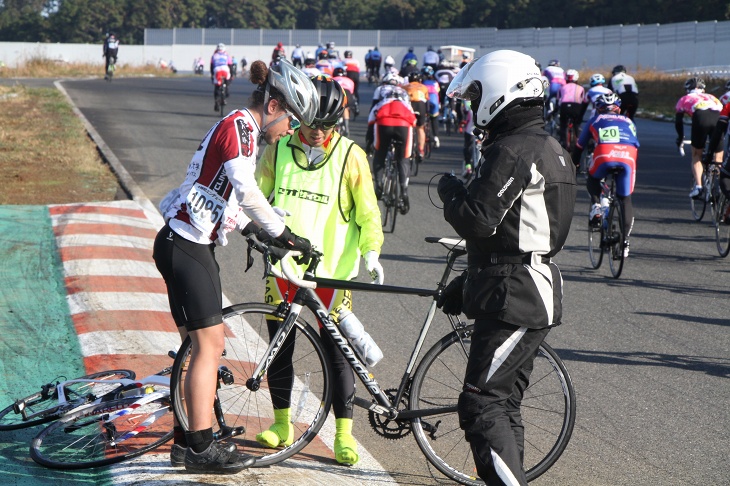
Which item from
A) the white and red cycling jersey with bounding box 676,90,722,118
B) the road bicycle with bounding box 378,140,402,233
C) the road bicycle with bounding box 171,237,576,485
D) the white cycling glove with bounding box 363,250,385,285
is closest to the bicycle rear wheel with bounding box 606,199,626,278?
the road bicycle with bounding box 378,140,402,233

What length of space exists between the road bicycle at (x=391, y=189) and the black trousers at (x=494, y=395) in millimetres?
8539

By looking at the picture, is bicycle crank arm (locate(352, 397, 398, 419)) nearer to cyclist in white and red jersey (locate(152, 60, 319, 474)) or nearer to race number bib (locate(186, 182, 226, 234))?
cyclist in white and red jersey (locate(152, 60, 319, 474))

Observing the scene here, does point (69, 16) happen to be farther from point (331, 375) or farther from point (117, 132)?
point (331, 375)

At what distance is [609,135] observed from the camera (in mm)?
10297

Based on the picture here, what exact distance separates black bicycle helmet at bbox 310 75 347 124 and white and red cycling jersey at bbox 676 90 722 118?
11015 mm

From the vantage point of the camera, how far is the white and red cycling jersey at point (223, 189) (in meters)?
4.32

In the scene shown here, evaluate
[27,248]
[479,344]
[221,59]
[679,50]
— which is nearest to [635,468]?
[479,344]

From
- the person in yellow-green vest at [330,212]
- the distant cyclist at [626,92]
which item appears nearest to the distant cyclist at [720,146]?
the distant cyclist at [626,92]

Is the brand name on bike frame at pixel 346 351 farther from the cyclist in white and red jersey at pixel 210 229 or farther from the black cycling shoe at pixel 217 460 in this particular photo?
the black cycling shoe at pixel 217 460

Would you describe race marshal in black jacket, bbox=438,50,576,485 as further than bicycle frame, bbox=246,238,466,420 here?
No

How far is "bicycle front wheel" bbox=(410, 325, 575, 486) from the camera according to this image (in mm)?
4613

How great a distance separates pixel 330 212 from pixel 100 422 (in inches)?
64.9

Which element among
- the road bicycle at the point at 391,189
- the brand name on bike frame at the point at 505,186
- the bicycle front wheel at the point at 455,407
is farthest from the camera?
the road bicycle at the point at 391,189

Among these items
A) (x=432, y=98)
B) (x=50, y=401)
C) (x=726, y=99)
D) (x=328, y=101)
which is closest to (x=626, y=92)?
(x=432, y=98)
